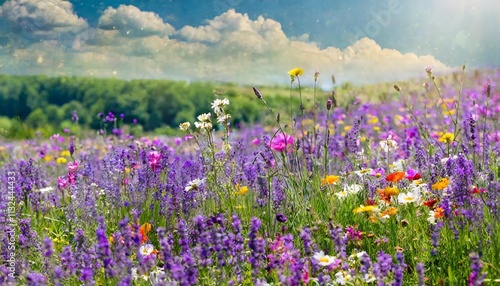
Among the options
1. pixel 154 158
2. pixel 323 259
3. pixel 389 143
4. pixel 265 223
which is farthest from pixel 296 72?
pixel 323 259

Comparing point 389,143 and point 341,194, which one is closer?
point 341,194

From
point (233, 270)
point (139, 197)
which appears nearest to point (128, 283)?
point (233, 270)

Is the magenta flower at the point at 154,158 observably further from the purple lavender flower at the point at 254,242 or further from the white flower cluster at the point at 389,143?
the purple lavender flower at the point at 254,242

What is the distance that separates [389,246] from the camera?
2896 millimetres

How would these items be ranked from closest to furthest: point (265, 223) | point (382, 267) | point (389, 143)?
point (382, 267) → point (265, 223) → point (389, 143)

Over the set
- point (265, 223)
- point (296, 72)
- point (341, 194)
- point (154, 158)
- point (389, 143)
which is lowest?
point (265, 223)

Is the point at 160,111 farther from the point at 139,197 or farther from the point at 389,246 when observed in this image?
the point at 389,246

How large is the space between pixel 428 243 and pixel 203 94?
10.6 m

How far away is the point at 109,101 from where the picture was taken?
13094 millimetres

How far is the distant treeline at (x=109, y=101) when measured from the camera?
12.6m

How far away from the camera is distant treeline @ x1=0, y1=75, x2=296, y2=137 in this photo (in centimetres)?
1259

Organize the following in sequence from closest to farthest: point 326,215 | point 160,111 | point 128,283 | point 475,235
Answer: point 128,283, point 475,235, point 326,215, point 160,111

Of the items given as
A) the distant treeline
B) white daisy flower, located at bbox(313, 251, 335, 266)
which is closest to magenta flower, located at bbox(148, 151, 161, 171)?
white daisy flower, located at bbox(313, 251, 335, 266)

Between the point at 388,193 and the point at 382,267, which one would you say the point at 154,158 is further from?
the point at 382,267
